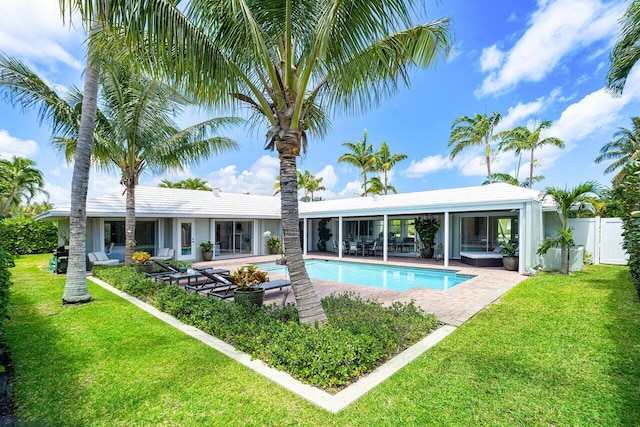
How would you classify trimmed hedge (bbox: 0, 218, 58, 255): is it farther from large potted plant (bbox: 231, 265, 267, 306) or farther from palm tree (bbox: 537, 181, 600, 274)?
palm tree (bbox: 537, 181, 600, 274)

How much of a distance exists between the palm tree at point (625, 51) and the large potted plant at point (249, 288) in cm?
1212

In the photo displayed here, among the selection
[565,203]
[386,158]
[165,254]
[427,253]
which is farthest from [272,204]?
[565,203]

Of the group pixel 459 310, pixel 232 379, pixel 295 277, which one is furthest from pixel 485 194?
pixel 232 379

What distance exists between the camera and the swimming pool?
12.5m

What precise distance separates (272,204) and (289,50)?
71.3 ft

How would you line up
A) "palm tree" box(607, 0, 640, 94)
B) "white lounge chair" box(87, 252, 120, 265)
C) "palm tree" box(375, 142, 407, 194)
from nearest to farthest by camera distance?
"palm tree" box(607, 0, 640, 94) < "white lounge chair" box(87, 252, 120, 265) < "palm tree" box(375, 142, 407, 194)

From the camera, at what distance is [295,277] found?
5.58 m

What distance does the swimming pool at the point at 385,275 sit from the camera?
492 inches

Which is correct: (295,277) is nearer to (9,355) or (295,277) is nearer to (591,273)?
(9,355)

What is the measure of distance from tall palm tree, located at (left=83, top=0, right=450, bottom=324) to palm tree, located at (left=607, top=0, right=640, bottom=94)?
6.74 meters

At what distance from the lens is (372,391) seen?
4.05 meters

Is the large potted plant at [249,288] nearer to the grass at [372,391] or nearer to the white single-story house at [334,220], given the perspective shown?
the grass at [372,391]

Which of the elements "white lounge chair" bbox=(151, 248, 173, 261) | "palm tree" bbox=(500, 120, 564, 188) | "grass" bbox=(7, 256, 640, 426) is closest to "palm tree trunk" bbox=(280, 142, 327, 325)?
"grass" bbox=(7, 256, 640, 426)

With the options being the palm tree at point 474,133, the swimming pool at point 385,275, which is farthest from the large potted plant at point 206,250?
the palm tree at point 474,133
